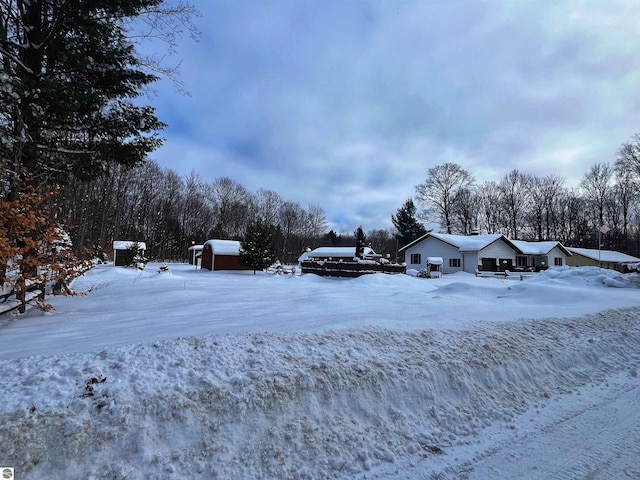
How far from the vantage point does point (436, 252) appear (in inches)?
1431

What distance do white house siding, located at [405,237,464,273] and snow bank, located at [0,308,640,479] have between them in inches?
1244

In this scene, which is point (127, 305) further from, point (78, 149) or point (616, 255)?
point (616, 255)

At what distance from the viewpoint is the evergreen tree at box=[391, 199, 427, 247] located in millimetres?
51072

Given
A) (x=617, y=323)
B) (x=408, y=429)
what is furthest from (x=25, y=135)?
(x=617, y=323)

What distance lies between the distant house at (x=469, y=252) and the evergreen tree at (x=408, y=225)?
13063 mm

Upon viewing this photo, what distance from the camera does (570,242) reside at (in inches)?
2226

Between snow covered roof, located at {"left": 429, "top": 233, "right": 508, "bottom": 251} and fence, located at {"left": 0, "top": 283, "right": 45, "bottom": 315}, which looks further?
snow covered roof, located at {"left": 429, "top": 233, "right": 508, "bottom": 251}

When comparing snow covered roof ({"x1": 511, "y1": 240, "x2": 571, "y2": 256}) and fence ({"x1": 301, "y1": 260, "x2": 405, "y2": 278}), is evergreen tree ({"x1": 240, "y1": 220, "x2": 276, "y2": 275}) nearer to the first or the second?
fence ({"x1": 301, "y1": 260, "x2": 405, "y2": 278})

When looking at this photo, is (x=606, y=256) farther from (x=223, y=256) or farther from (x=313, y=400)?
(x=313, y=400)

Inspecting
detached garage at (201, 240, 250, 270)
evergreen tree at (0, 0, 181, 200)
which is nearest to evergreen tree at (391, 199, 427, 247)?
detached garage at (201, 240, 250, 270)

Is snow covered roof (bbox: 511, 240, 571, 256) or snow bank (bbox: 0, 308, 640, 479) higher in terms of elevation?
snow covered roof (bbox: 511, 240, 571, 256)

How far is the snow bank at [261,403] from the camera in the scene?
2.65 m

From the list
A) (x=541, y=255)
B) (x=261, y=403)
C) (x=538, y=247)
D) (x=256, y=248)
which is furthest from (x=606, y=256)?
(x=261, y=403)

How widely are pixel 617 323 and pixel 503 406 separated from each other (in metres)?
5.36
